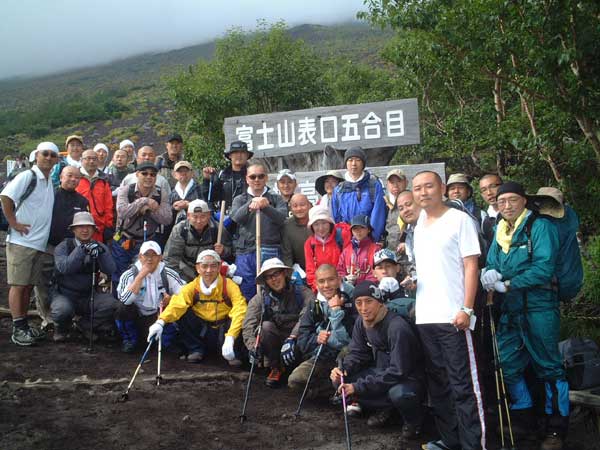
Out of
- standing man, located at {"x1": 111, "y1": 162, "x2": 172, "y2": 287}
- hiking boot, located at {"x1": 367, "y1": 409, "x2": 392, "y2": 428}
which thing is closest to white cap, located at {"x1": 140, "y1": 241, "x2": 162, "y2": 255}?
standing man, located at {"x1": 111, "y1": 162, "x2": 172, "y2": 287}

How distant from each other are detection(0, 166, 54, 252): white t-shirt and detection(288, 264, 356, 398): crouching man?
3542 mm

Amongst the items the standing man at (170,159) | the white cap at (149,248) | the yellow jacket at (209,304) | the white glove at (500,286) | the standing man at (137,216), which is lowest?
the yellow jacket at (209,304)

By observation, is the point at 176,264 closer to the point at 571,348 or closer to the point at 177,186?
the point at 177,186

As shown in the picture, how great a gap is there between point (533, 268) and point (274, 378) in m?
2.96

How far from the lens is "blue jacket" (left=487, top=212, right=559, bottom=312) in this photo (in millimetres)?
4520

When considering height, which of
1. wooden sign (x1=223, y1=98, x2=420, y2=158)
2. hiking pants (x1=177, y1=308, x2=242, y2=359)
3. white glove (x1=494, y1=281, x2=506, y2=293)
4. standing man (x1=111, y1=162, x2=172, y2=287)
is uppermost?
wooden sign (x1=223, y1=98, x2=420, y2=158)

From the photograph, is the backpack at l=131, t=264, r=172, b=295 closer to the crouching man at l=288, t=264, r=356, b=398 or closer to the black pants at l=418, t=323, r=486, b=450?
the crouching man at l=288, t=264, r=356, b=398

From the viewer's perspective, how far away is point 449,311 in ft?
13.3

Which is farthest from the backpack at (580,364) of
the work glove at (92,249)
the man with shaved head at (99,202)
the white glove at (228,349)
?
the man with shaved head at (99,202)

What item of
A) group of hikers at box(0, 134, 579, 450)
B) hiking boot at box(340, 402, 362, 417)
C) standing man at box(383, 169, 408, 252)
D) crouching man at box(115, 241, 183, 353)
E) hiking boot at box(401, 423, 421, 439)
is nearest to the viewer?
group of hikers at box(0, 134, 579, 450)

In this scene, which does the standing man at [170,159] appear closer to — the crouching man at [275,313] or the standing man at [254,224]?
the standing man at [254,224]

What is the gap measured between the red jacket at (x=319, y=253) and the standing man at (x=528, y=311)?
2074 mm

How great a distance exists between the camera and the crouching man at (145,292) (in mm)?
6703

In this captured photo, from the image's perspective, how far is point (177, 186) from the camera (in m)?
8.10
